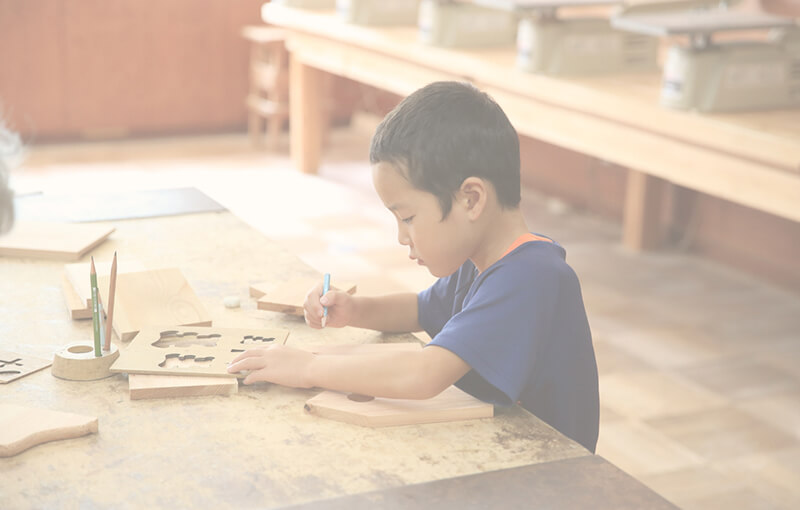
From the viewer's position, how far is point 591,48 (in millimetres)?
3162

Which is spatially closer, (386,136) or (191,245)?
(386,136)

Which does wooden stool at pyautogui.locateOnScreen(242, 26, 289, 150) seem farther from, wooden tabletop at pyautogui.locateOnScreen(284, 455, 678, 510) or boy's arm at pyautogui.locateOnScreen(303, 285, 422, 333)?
wooden tabletop at pyautogui.locateOnScreen(284, 455, 678, 510)

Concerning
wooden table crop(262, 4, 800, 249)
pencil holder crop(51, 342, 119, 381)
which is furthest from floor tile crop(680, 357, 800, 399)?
pencil holder crop(51, 342, 119, 381)

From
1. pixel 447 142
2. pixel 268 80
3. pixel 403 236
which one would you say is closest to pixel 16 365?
pixel 403 236

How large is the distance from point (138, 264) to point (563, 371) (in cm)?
77

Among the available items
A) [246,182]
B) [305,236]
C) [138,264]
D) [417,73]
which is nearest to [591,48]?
[417,73]

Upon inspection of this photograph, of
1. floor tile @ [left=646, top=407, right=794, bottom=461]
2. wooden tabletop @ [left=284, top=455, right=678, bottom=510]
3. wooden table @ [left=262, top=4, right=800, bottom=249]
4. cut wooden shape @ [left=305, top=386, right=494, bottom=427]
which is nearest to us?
wooden tabletop @ [left=284, top=455, right=678, bottom=510]

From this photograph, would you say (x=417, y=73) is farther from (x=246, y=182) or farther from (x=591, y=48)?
(x=246, y=182)

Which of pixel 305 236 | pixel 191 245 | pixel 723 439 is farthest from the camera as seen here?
pixel 305 236

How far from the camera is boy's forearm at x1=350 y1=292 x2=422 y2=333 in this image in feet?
4.78

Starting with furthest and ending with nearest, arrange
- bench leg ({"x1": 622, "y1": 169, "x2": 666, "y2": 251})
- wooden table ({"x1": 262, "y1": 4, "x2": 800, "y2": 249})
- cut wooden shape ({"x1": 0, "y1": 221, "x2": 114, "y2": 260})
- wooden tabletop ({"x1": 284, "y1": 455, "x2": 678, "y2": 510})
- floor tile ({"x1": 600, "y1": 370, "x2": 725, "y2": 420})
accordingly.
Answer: bench leg ({"x1": 622, "y1": 169, "x2": 666, "y2": 251})
floor tile ({"x1": 600, "y1": 370, "x2": 725, "y2": 420})
wooden table ({"x1": 262, "y1": 4, "x2": 800, "y2": 249})
cut wooden shape ({"x1": 0, "y1": 221, "x2": 114, "y2": 260})
wooden tabletop ({"x1": 284, "y1": 455, "x2": 678, "y2": 510})

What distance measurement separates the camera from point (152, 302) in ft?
4.82

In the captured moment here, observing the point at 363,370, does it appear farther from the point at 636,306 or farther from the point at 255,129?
the point at 255,129

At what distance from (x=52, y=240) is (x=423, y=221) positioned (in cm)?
89
